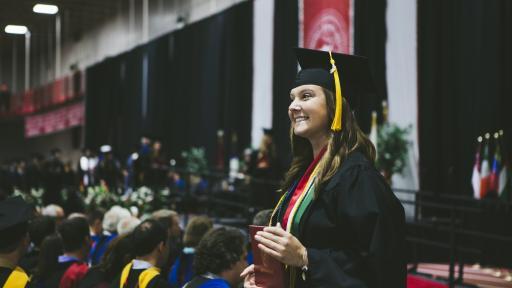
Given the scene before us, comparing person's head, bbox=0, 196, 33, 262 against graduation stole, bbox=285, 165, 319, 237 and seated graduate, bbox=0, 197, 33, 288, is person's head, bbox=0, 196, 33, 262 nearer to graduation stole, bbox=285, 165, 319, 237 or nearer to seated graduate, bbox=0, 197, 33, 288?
seated graduate, bbox=0, 197, 33, 288

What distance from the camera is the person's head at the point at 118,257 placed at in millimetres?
3885

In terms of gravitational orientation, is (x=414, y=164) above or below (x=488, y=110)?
below

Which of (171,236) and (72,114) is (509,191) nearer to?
(171,236)

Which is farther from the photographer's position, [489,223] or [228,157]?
[228,157]

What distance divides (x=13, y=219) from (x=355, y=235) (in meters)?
1.72

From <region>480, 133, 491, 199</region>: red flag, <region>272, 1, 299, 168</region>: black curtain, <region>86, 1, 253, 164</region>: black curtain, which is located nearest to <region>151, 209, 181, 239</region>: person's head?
<region>480, 133, 491, 199</region>: red flag

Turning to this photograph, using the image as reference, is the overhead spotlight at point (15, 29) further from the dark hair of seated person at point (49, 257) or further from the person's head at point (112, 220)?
the dark hair of seated person at point (49, 257)

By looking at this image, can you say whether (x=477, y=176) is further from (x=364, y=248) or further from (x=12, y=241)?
(x=364, y=248)

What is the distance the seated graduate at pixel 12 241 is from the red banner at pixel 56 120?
883 inches

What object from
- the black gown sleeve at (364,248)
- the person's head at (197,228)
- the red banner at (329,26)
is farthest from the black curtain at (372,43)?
the black gown sleeve at (364,248)

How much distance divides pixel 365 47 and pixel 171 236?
654 cm

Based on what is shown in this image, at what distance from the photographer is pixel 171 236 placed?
514cm

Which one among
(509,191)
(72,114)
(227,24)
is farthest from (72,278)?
(72,114)

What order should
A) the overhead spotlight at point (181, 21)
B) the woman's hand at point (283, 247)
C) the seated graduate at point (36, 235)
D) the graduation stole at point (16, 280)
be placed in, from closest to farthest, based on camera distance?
1. the woman's hand at point (283, 247)
2. the graduation stole at point (16, 280)
3. the seated graduate at point (36, 235)
4. the overhead spotlight at point (181, 21)
